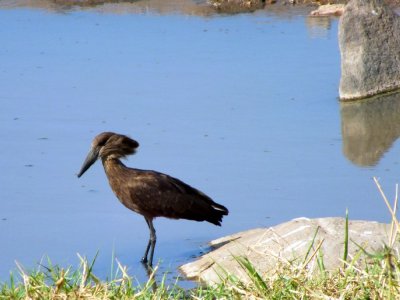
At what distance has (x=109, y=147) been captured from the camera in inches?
345

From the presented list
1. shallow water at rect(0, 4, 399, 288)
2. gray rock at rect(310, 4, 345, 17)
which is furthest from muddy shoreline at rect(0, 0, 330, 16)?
shallow water at rect(0, 4, 399, 288)

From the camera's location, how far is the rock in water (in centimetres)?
1260

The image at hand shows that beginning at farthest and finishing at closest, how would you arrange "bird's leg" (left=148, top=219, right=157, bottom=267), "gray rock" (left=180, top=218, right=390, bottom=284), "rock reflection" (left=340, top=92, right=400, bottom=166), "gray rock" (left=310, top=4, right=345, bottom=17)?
"gray rock" (left=310, top=4, right=345, bottom=17) → "rock reflection" (left=340, top=92, right=400, bottom=166) → "bird's leg" (left=148, top=219, right=157, bottom=267) → "gray rock" (left=180, top=218, right=390, bottom=284)

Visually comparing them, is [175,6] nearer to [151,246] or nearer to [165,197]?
[165,197]

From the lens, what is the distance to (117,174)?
8.68m

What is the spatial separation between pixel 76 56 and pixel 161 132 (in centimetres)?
410

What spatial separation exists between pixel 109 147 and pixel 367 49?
4.76m

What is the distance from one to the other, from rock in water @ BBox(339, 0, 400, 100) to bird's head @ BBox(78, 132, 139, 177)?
4.38 meters

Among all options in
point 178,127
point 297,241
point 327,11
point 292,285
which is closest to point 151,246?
point 297,241

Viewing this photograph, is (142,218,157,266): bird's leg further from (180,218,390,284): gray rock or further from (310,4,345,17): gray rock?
(310,4,345,17): gray rock

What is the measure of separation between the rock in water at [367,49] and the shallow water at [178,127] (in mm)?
307

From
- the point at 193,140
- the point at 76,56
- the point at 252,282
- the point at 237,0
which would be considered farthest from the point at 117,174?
the point at 237,0

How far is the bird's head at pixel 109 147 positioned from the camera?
8.77 meters

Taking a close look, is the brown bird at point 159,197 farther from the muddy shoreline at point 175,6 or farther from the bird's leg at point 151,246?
the muddy shoreline at point 175,6
